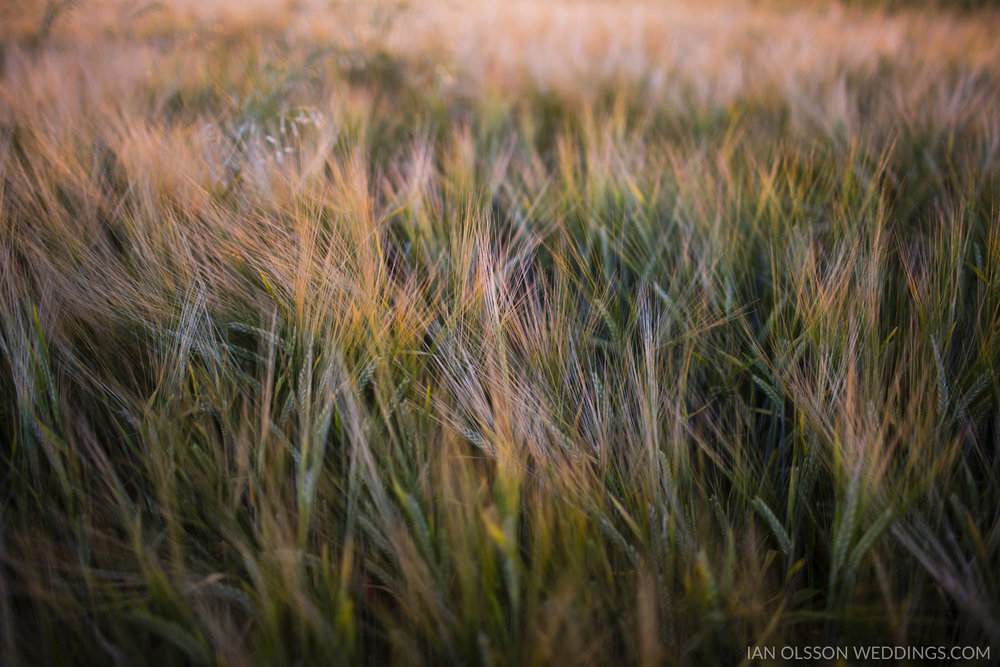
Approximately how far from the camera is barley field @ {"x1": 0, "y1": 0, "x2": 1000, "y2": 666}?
0.48 meters

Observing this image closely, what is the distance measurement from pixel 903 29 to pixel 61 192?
4.14 metres

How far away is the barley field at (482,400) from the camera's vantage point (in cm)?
48

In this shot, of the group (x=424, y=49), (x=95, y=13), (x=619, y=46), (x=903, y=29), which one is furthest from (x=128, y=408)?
(x=903, y=29)

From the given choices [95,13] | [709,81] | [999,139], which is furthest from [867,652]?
[95,13]

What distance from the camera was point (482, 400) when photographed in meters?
0.62

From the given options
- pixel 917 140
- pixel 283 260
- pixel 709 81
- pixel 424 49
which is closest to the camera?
pixel 283 260

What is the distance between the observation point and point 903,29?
307 cm

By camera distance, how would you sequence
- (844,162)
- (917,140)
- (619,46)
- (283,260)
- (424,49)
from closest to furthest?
1. (283,260)
2. (844,162)
3. (917,140)
4. (424,49)
5. (619,46)

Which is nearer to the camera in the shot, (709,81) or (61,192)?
(61,192)

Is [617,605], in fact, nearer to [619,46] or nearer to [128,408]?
[128,408]

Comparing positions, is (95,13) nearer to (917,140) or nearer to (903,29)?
(917,140)

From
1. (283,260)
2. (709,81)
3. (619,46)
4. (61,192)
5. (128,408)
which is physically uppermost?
(619,46)

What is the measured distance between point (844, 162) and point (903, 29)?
2860mm

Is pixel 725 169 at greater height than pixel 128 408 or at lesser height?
greater
